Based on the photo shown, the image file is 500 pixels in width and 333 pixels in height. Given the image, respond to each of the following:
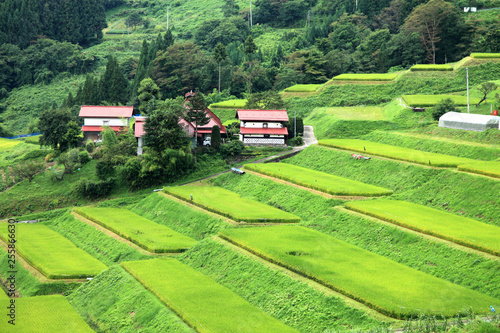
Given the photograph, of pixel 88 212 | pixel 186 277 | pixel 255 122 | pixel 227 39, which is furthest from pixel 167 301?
pixel 227 39

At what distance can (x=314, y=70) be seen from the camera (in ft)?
280

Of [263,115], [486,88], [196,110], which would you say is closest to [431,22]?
[486,88]

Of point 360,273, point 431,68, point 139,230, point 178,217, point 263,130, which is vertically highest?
point 431,68

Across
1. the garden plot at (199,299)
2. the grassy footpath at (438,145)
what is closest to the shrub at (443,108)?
the grassy footpath at (438,145)

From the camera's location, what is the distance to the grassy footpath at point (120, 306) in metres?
29.7

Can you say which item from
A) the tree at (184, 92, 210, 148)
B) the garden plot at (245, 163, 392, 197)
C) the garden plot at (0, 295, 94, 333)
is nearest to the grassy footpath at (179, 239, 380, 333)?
the garden plot at (0, 295, 94, 333)

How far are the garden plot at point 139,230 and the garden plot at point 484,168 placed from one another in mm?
20360

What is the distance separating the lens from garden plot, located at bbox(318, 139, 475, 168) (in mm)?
44781

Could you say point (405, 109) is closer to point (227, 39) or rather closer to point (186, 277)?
point (186, 277)

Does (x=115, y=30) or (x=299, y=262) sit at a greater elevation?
(x=115, y=30)

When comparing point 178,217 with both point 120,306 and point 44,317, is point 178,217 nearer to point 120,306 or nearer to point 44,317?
point 120,306

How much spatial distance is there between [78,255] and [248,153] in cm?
2327

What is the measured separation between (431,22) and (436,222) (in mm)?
55509

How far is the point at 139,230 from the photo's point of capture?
147 ft
